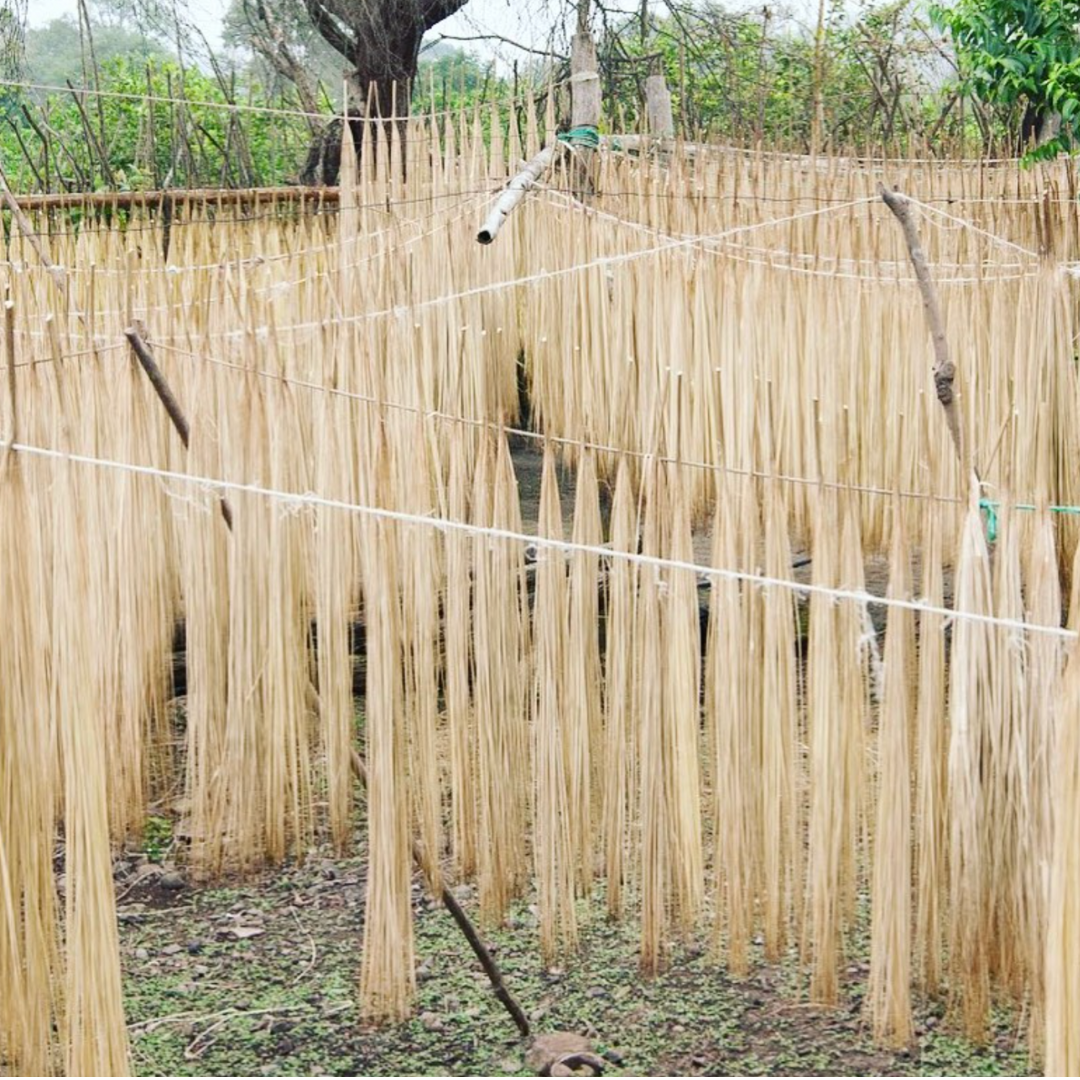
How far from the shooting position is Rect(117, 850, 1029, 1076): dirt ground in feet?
9.05

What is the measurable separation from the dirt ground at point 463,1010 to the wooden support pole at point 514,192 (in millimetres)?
2180

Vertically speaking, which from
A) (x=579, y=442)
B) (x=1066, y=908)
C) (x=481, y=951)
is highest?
(x=579, y=442)

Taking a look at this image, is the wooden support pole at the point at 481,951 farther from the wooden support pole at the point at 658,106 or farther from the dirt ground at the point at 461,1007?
the wooden support pole at the point at 658,106

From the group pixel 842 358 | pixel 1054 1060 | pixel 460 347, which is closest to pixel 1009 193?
pixel 842 358

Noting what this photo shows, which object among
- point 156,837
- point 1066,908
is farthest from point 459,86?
point 1066,908

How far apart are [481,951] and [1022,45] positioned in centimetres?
521

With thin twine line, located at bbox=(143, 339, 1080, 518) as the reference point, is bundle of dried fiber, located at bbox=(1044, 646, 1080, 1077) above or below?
below

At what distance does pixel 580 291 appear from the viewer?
5.45 m

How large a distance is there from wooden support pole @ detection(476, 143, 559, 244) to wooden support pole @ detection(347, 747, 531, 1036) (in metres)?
2.33

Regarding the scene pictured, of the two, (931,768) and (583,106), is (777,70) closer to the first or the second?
(583,106)

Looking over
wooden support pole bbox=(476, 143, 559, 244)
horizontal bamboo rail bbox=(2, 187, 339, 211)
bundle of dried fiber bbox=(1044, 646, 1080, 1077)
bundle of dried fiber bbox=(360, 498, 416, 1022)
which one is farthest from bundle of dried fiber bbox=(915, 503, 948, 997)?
horizontal bamboo rail bbox=(2, 187, 339, 211)

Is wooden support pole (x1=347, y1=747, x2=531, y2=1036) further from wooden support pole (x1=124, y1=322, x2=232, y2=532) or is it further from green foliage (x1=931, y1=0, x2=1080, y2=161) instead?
green foliage (x1=931, y1=0, x2=1080, y2=161)

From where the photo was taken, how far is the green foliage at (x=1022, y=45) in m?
6.54

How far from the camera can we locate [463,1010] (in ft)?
9.68
